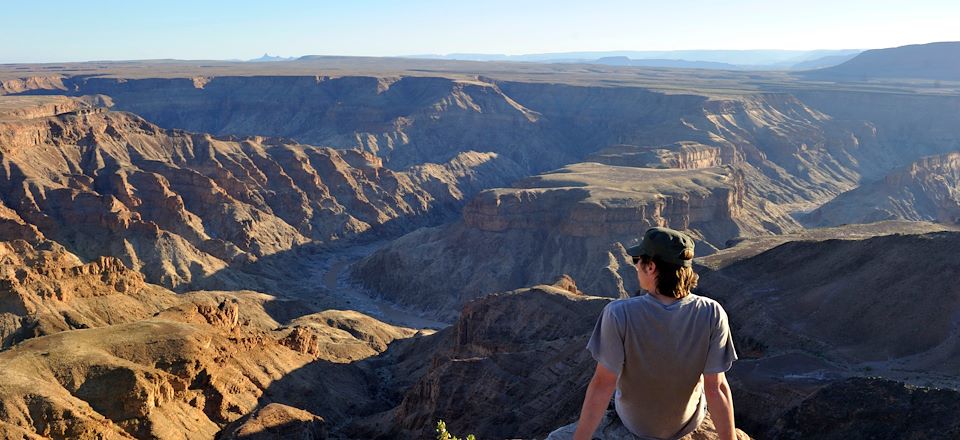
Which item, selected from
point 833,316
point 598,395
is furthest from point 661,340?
point 833,316

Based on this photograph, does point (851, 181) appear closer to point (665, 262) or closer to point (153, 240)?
point (153, 240)

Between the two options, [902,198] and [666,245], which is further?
[902,198]

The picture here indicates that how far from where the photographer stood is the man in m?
9.45

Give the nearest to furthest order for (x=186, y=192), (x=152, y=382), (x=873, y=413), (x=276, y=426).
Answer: (x=873, y=413) → (x=276, y=426) → (x=152, y=382) → (x=186, y=192)

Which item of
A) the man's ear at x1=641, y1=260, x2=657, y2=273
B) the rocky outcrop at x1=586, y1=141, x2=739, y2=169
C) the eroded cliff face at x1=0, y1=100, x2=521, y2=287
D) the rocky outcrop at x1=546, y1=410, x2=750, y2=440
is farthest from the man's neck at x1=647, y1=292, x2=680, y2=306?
the rocky outcrop at x1=586, y1=141, x2=739, y2=169

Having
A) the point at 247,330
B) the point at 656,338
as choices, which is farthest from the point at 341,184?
the point at 656,338

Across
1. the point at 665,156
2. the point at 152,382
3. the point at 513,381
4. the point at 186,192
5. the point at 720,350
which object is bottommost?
the point at 186,192

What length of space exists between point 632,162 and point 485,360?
4014 inches

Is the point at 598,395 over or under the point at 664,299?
under

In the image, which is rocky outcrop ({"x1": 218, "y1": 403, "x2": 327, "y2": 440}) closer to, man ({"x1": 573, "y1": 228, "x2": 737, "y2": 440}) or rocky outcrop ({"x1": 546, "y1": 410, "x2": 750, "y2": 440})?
rocky outcrop ({"x1": 546, "y1": 410, "x2": 750, "y2": 440})

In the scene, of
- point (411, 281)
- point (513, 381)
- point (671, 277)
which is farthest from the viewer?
point (411, 281)

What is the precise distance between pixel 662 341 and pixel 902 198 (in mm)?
159266

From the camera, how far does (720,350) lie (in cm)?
973

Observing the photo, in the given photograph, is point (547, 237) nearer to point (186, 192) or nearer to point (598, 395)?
point (186, 192)
